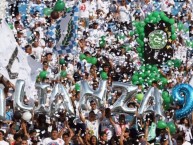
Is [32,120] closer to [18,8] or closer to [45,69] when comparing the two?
[45,69]

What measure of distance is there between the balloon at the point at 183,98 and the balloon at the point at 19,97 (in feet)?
7.79

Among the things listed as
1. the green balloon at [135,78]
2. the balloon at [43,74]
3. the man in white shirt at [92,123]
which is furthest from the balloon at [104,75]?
the man in white shirt at [92,123]

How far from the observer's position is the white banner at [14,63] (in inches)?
505

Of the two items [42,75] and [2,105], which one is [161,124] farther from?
[2,105]

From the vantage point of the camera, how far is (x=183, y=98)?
1261 centimetres

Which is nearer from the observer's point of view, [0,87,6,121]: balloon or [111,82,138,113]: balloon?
[0,87,6,121]: balloon

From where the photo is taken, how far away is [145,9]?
15.9 metres

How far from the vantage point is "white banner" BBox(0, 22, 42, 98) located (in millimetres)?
12820

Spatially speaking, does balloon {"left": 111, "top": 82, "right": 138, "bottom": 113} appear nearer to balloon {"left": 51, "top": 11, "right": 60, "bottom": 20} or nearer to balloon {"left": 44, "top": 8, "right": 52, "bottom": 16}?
balloon {"left": 51, "top": 11, "right": 60, "bottom": 20}

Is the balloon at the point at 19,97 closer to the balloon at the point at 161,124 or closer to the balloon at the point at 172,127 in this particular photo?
the balloon at the point at 161,124

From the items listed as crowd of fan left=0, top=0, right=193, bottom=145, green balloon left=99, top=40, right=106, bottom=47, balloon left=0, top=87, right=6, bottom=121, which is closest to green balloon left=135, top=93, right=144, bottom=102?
crowd of fan left=0, top=0, right=193, bottom=145

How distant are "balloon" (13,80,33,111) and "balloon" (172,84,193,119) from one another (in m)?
2.37

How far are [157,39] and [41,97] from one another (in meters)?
3.03

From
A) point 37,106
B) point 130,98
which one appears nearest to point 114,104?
point 130,98
